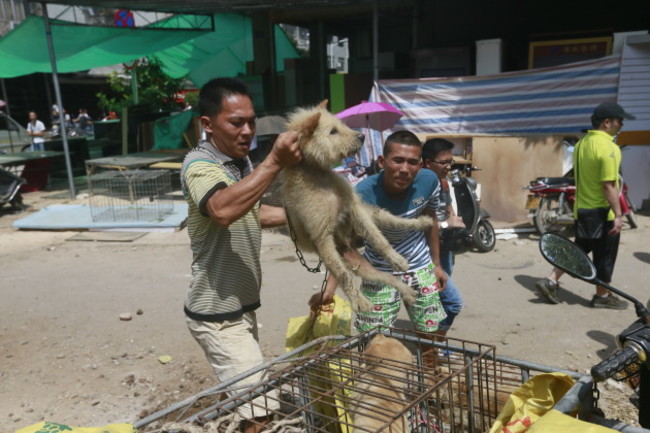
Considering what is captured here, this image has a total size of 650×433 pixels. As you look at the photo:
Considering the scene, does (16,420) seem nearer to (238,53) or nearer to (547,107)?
(547,107)

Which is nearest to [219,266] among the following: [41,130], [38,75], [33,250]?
[33,250]

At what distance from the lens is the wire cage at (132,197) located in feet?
30.7

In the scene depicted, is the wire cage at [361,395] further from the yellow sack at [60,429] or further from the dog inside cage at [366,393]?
the yellow sack at [60,429]

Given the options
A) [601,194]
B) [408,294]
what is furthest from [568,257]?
[601,194]

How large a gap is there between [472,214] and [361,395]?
17.3 ft

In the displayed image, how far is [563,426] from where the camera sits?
1234 mm

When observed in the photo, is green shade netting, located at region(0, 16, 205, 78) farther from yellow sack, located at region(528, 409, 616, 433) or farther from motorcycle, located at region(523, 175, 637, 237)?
yellow sack, located at region(528, 409, 616, 433)

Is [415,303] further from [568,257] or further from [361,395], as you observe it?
[361,395]

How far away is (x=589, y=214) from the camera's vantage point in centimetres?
495

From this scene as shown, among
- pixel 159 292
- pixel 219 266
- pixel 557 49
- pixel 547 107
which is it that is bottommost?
pixel 159 292

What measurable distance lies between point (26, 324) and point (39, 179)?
30.3 feet

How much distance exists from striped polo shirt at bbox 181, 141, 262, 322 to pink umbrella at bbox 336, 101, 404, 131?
19.6 feet

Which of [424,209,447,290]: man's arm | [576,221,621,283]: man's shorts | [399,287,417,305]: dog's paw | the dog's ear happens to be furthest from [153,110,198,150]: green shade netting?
the dog's ear

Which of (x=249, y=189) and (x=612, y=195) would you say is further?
(x=612, y=195)
